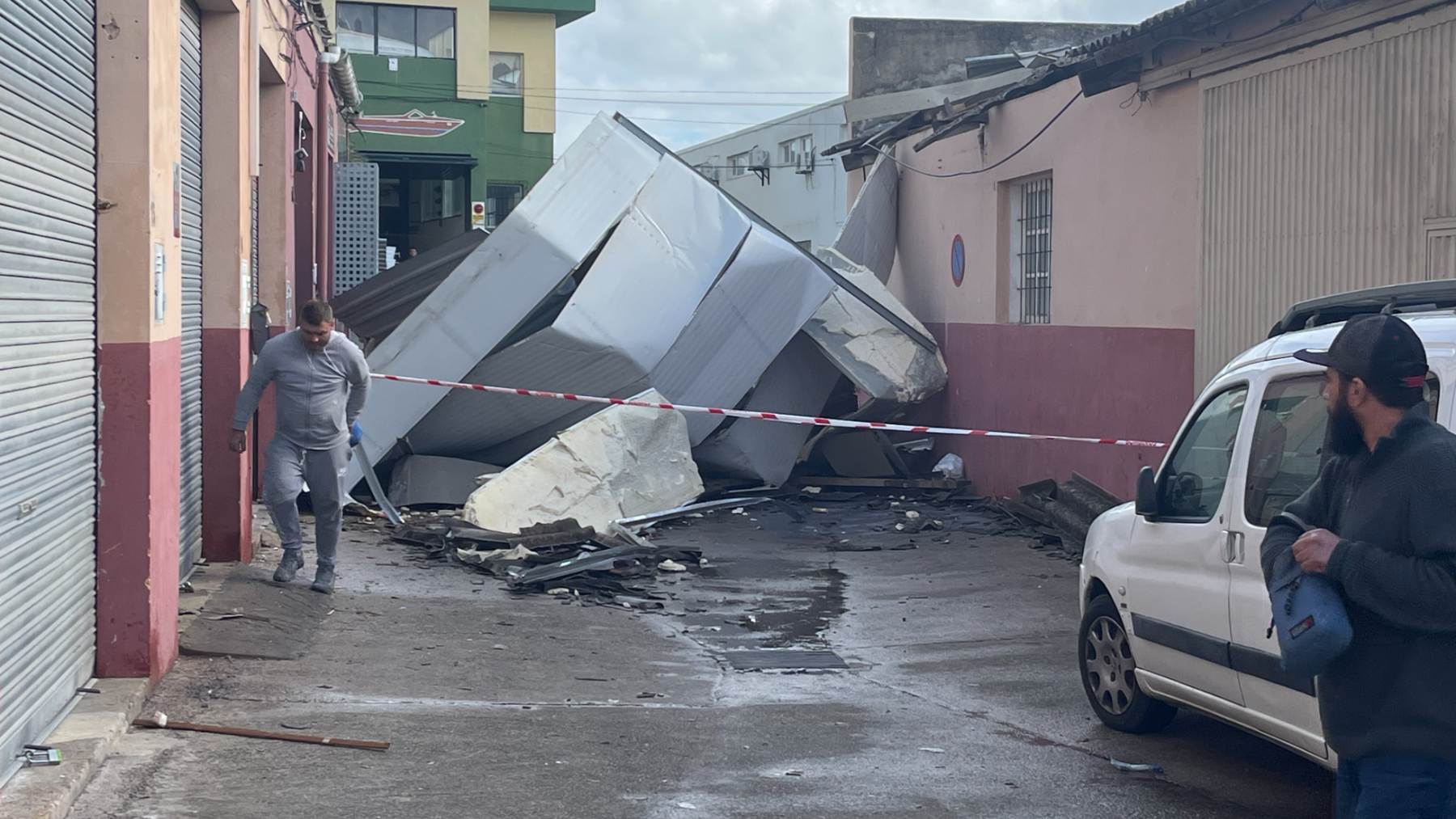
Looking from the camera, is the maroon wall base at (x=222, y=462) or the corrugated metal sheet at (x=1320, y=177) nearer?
the corrugated metal sheet at (x=1320, y=177)

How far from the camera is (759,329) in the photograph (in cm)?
1440

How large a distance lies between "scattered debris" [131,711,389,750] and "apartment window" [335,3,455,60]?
35523 millimetres

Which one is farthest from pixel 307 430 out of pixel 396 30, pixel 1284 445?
pixel 396 30

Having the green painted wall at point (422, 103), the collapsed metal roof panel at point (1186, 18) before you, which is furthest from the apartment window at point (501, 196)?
the collapsed metal roof panel at point (1186, 18)

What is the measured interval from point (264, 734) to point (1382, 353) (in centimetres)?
445

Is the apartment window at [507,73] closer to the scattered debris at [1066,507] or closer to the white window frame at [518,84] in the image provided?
the white window frame at [518,84]

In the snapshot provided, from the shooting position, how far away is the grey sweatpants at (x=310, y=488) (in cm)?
891

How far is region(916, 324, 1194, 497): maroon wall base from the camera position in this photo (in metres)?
12.0

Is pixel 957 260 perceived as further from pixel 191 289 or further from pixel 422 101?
pixel 422 101

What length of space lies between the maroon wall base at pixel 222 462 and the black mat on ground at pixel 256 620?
357 mm

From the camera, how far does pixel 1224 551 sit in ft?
18.5

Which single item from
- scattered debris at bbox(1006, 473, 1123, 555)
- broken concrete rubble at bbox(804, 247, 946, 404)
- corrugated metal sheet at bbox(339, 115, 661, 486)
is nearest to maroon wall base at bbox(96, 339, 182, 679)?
corrugated metal sheet at bbox(339, 115, 661, 486)

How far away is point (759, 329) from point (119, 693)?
8918 mm

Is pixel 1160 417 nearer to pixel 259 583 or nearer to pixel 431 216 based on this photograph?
pixel 259 583
